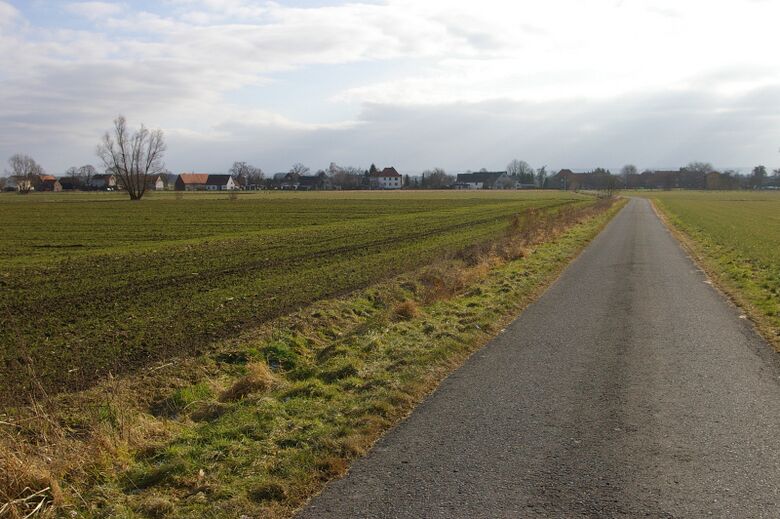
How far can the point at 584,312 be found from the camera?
13.3 meters

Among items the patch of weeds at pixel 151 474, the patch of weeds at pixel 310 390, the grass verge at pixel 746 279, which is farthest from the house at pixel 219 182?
the patch of weeds at pixel 151 474

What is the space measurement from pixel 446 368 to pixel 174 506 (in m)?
4.72

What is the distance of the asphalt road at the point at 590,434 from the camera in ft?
16.1

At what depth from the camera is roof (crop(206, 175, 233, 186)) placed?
634ft

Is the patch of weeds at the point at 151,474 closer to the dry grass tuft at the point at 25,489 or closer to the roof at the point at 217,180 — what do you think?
the dry grass tuft at the point at 25,489

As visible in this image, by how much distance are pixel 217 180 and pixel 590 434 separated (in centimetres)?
19728

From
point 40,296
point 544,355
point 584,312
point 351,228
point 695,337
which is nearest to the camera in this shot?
point 544,355

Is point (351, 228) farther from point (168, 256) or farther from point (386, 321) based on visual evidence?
point (386, 321)

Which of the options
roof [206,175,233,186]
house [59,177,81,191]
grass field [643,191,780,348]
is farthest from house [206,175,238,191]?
grass field [643,191,780,348]

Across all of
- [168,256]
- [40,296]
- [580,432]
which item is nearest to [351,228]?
[168,256]

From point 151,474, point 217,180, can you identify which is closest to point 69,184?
point 217,180

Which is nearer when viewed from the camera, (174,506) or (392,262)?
(174,506)

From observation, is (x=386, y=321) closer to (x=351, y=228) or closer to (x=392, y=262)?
(x=392, y=262)

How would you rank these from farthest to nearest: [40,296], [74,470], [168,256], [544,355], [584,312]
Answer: [168,256] < [40,296] < [584,312] < [544,355] < [74,470]
